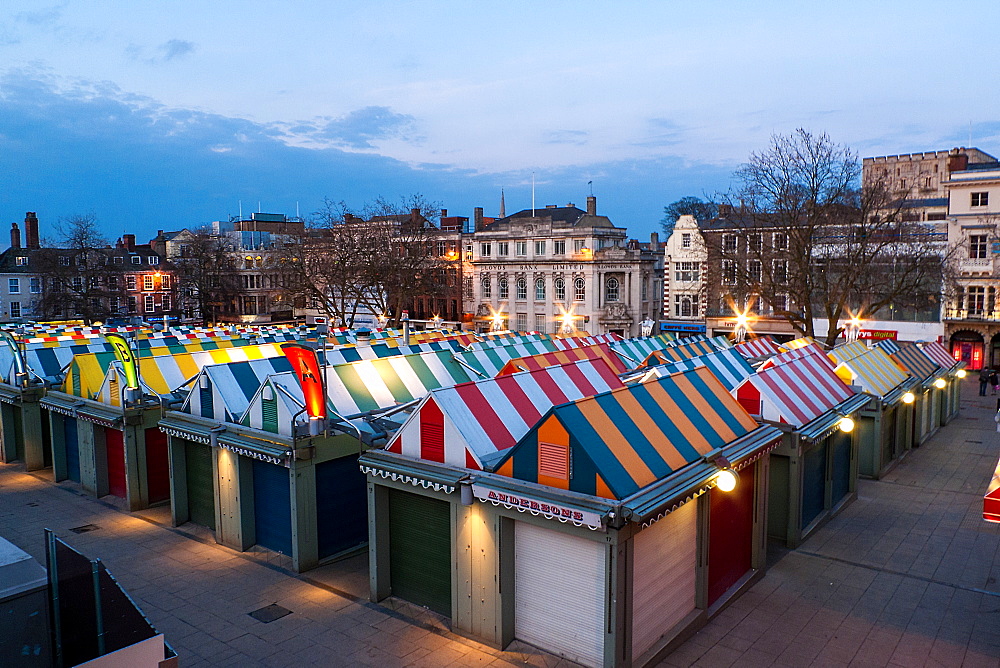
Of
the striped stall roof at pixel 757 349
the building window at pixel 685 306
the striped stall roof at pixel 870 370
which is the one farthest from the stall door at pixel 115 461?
the building window at pixel 685 306

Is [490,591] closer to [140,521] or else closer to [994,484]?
[994,484]

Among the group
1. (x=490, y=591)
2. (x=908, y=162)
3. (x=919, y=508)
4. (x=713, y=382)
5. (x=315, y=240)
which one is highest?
(x=908, y=162)

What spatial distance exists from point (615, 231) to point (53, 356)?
46860 mm

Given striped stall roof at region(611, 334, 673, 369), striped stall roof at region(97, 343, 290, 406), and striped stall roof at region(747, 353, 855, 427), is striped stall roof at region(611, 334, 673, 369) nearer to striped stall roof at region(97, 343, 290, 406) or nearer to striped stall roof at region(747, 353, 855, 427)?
striped stall roof at region(747, 353, 855, 427)

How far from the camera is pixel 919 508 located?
1678 centimetres

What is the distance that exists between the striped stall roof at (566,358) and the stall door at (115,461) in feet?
31.5

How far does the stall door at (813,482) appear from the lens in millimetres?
14609

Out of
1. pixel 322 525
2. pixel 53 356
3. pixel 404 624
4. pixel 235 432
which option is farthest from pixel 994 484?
pixel 53 356

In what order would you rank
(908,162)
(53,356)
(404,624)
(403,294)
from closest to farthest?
(404,624), (53,356), (403,294), (908,162)

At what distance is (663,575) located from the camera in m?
10.1

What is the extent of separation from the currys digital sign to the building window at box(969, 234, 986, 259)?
4220 centimetres

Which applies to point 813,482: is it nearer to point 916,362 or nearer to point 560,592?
point 560,592

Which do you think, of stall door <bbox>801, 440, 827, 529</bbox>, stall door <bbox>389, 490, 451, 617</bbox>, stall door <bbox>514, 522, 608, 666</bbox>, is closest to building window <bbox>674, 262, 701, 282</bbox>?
stall door <bbox>801, 440, 827, 529</bbox>

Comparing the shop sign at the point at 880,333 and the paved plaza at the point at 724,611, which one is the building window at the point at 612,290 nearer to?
the shop sign at the point at 880,333
